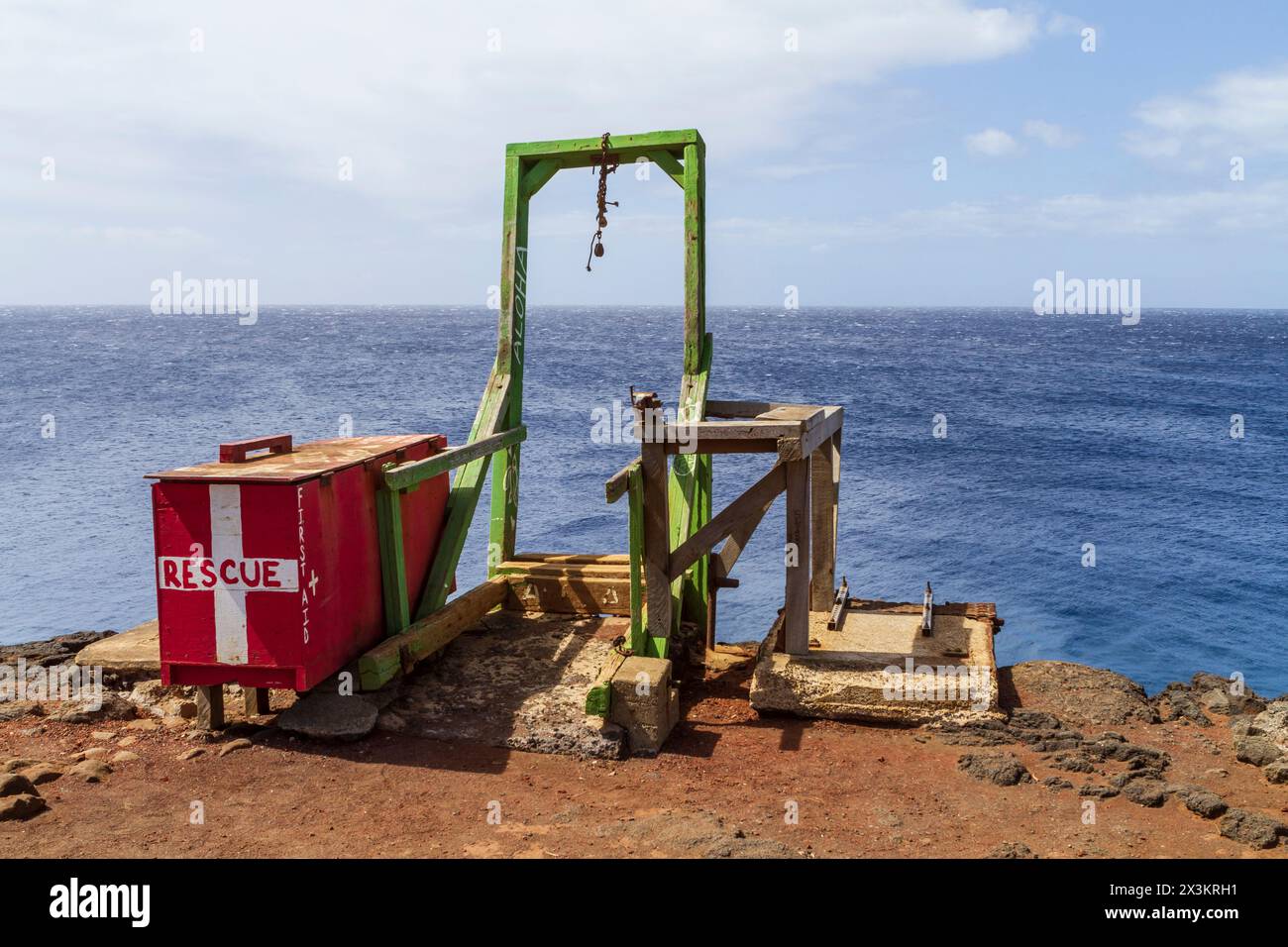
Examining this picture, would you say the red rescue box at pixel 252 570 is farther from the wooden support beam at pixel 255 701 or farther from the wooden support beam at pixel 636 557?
the wooden support beam at pixel 636 557

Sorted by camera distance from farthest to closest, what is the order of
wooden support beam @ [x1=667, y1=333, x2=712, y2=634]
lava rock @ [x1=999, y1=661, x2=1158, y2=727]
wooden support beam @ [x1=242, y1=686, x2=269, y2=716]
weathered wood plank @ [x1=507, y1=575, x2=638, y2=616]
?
1. weathered wood plank @ [x1=507, y1=575, x2=638, y2=616]
2. wooden support beam @ [x1=667, y1=333, x2=712, y2=634]
3. lava rock @ [x1=999, y1=661, x2=1158, y2=727]
4. wooden support beam @ [x1=242, y1=686, x2=269, y2=716]

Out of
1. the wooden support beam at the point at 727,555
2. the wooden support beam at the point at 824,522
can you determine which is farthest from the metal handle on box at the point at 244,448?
the wooden support beam at the point at 824,522

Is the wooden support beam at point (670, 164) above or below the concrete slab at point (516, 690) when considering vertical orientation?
above

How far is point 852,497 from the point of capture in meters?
29.8

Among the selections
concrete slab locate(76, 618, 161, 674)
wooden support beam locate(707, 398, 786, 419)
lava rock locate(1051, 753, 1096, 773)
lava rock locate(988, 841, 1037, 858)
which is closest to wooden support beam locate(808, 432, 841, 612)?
wooden support beam locate(707, 398, 786, 419)

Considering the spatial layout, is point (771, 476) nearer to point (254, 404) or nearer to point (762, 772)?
point (762, 772)

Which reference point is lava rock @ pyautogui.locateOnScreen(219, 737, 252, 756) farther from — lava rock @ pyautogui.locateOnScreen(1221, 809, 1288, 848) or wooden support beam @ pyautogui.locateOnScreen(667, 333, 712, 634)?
lava rock @ pyautogui.locateOnScreen(1221, 809, 1288, 848)

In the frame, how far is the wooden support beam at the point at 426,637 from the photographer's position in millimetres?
7824

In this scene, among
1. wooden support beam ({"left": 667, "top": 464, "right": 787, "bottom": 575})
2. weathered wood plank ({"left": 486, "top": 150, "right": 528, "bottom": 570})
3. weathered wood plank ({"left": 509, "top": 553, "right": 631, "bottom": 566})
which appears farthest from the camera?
weathered wood plank ({"left": 509, "top": 553, "right": 631, "bottom": 566})

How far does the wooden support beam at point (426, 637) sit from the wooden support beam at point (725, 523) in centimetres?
186

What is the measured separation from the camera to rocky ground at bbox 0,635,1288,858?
621cm

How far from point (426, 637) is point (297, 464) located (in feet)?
5.66

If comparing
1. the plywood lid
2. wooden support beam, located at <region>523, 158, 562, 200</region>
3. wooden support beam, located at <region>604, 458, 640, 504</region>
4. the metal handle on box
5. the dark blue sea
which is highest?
wooden support beam, located at <region>523, 158, 562, 200</region>

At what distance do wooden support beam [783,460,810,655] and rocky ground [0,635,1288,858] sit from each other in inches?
26.5
